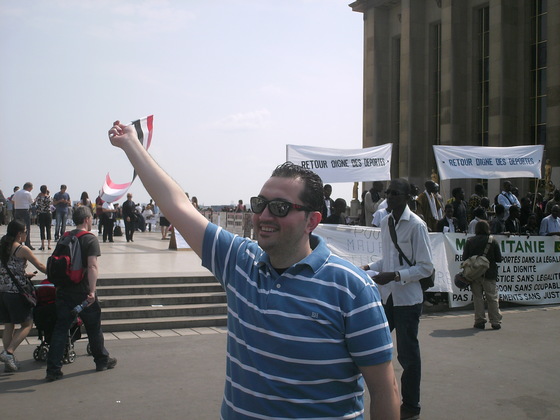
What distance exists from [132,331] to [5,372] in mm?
2688

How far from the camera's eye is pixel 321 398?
7.89 ft

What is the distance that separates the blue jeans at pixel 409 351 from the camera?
5.52 meters

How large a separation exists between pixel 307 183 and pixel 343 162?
12.4 m

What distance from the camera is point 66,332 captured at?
24.4 feet

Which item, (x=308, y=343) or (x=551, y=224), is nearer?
(x=308, y=343)

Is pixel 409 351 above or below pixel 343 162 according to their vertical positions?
below

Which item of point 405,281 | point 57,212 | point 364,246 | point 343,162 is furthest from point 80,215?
point 57,212

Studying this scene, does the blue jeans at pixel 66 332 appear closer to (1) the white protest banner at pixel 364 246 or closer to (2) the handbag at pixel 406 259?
(2) the handbag at pixel 406 259

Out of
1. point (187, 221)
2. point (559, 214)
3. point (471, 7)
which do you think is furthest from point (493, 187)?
point (187, 221)

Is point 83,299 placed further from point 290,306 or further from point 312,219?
point 290,306

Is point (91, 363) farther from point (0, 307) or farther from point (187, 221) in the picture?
point (187, 221)

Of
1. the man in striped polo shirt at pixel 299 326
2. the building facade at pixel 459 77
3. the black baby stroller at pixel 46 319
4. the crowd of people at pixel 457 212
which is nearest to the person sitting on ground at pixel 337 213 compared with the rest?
the crowd of people at pixel 457 212

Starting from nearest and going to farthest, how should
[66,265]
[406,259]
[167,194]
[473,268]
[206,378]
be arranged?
[167,194] → [406,259] → [206,378] → [66,265] → [473,268]

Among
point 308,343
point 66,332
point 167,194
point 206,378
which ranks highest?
point 167,194
